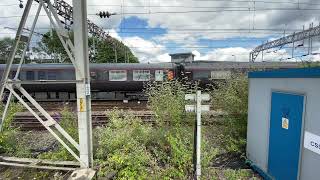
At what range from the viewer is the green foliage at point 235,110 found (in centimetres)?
736

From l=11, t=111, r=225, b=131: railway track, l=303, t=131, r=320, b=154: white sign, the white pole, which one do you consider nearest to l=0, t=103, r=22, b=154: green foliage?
l=11, t=111, r=225, b=131: railway track

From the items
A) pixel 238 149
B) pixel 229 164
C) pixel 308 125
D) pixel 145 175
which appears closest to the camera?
pixel 308 125

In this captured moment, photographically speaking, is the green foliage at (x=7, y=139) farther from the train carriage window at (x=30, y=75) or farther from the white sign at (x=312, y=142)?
the train carriage window at (x=30, y=75)

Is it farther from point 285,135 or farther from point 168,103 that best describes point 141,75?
point 285,135

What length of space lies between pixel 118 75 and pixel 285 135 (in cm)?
1500

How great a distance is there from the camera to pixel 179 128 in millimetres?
6441

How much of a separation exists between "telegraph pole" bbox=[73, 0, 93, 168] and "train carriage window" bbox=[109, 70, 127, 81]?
1325cm

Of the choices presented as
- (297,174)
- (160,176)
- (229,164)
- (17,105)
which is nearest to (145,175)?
(160,176)

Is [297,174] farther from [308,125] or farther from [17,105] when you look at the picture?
[17,105]

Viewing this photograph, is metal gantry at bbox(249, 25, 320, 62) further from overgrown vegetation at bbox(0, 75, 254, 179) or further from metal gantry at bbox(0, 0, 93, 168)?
metal gantry at bbox(0, 0, 93, 168)

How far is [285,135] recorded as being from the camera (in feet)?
15.6

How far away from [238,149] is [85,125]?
424 cm

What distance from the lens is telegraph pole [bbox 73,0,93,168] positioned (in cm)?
503

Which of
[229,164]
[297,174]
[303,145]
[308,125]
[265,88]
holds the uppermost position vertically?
[265,88]
